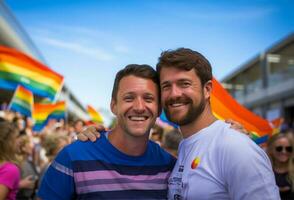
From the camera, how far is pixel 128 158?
269 cm

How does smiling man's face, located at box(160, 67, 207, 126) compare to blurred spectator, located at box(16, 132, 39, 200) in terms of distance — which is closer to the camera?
smiling man's face, located at box(160, 67, 207, 126)

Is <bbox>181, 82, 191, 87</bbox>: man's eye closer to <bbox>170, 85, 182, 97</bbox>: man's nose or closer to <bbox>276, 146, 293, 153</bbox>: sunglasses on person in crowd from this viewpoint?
<bbox>170, 85, 182, 97</bbox>: man's nose

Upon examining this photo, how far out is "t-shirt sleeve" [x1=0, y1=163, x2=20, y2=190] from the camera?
3.57m

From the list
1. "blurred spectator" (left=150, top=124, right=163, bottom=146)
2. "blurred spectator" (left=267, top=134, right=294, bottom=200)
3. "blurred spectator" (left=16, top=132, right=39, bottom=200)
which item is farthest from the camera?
"blurred spectator" (left=150, top=124, right=163, bottom=146)

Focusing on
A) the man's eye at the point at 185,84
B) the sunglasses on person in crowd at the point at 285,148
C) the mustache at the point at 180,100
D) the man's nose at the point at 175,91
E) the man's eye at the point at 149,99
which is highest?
the man's eye at the point at 185,84

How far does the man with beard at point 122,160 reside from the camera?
2549mm

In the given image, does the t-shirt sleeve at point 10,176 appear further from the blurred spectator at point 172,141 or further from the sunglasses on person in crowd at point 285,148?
the sunglasses on person in crowd at point 285,148

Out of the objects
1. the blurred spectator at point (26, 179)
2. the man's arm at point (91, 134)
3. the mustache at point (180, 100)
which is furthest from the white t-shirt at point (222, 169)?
the blurred spectator at point (26, 179)

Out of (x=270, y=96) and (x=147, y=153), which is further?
(x=270, y=96)

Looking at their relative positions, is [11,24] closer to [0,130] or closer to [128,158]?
[0,130]

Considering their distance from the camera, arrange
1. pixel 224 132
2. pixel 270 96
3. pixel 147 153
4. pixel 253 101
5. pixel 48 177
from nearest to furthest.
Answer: pixel 224 132 < pixel 48 177 < pixel 147 153 < pixel 270 96 < pixel 253 101

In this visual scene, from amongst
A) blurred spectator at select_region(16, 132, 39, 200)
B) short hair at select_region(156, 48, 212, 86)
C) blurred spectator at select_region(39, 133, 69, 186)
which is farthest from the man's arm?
blurred spectator at select_region(39, 133, 69, 186)

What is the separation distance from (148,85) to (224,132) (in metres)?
0.63

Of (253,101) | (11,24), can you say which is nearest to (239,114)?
(11,24)
